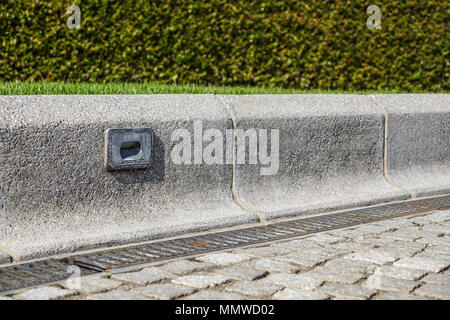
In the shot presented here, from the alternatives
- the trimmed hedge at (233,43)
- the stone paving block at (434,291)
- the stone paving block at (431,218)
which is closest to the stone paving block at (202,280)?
the stone paving block at (434,291)

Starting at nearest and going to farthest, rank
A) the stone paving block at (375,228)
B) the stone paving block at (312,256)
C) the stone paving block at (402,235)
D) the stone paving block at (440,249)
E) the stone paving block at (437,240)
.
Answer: the stone paving block at (312,256)
the stone paving block at (440,249)
the stone paving block at (437,240)
the stone paving block at (402,235)
the stone paving block at (375,228)

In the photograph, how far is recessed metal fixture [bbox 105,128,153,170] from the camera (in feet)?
14.3

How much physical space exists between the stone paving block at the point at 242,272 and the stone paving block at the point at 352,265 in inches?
17.5

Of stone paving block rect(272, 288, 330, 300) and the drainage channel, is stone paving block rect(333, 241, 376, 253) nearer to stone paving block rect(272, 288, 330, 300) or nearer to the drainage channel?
the drainage channel

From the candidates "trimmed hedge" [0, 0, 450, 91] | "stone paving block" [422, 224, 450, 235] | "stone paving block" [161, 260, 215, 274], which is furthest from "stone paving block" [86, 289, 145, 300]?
"trimmed hedge" [0, 0, 450, 91]

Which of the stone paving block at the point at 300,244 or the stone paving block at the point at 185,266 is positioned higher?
the stone paving block at the point at 300,244

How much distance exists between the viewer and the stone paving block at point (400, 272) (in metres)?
3.68

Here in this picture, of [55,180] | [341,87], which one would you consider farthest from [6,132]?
[341,87]

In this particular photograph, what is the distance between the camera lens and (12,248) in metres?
3.88

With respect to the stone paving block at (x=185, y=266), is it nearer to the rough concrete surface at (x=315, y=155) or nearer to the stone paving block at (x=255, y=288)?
the stone paving block at (x=255, y=288)

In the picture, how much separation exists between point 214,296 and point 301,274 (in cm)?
62

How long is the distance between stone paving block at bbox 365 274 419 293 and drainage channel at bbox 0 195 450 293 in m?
0.99

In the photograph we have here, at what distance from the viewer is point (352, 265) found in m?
3.88

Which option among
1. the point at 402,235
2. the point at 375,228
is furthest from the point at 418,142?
the point at 402,235
